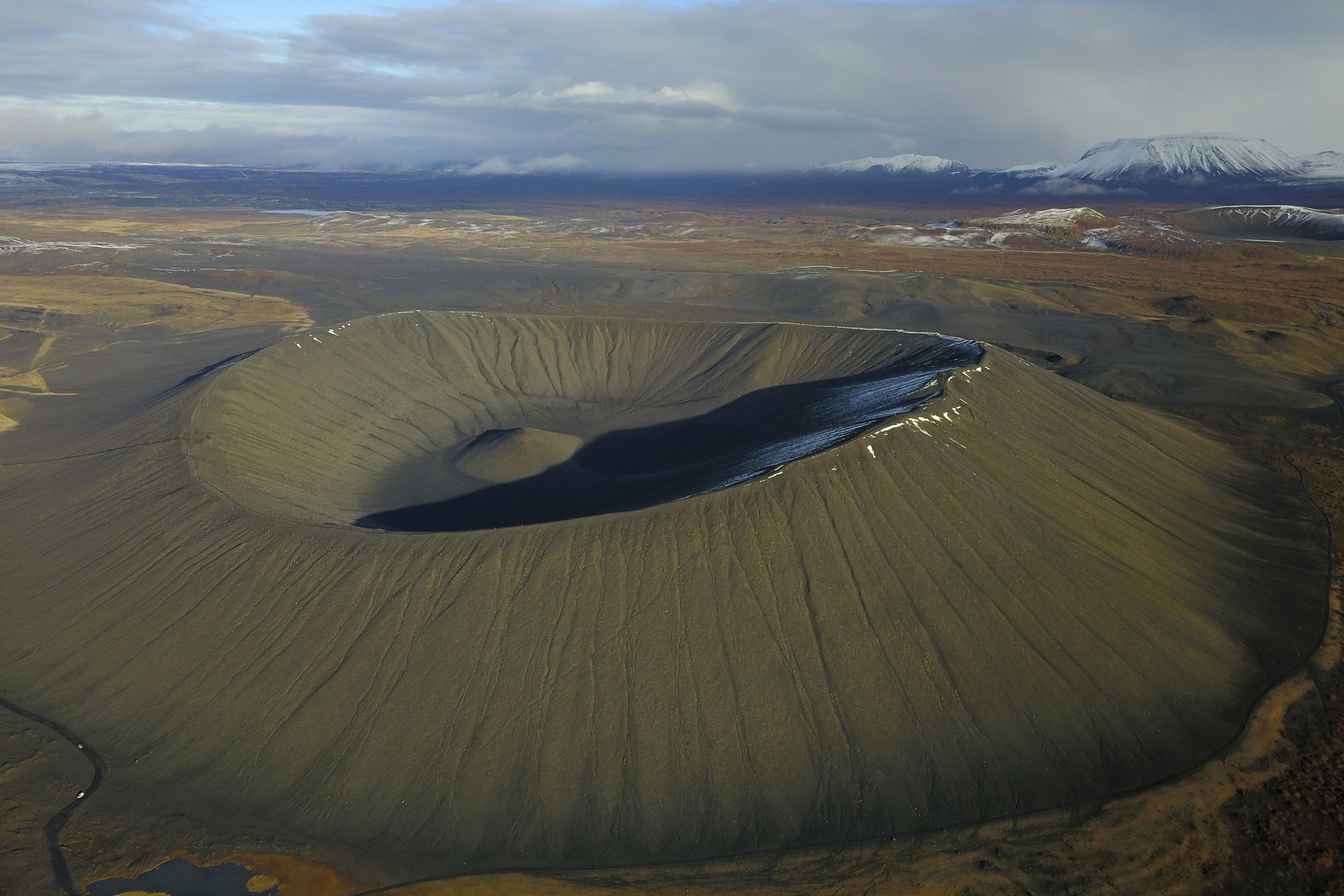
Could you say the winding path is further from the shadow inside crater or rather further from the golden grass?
the golden grass

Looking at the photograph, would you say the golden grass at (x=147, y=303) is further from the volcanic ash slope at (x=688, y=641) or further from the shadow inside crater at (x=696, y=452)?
the shadow inside crater at (x=696, y=452)

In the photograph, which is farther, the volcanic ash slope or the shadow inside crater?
the shadow inside crater

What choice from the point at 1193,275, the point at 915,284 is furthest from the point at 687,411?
the point at 1193,275

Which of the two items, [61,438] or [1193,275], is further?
[1193,275]

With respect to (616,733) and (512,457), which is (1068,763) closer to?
(616,733)

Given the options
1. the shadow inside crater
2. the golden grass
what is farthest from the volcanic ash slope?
the golden grass
